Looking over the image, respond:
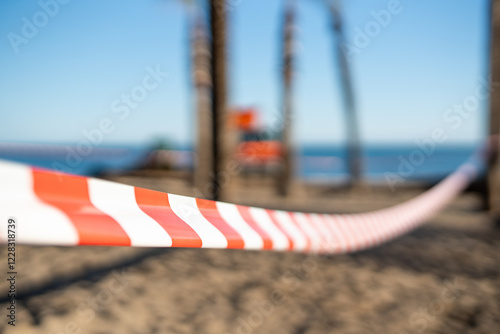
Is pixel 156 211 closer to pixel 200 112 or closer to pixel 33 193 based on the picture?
pixel 33 193

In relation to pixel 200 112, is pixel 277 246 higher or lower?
higher

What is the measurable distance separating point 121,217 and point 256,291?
2034 millimetres

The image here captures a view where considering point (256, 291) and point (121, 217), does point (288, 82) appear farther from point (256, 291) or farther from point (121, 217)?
point (121, 217)

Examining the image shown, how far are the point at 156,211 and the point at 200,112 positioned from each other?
4065mm

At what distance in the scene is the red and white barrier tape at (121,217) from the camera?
770 millimetres

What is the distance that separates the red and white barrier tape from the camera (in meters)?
0.77

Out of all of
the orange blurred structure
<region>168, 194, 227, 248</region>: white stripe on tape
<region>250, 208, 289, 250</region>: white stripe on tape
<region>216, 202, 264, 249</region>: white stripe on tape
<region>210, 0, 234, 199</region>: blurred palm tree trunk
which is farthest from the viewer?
the orange blurred structure

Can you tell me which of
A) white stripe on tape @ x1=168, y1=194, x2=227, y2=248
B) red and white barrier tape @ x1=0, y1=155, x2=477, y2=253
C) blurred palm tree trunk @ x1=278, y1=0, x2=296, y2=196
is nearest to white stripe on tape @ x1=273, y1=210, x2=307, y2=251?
red and white barrier tape @ x1=0, y1=155, x2=477, y2=253

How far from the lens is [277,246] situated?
157 cm

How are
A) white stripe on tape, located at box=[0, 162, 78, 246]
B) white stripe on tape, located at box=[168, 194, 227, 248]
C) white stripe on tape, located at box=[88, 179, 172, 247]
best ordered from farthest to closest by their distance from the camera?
white stripe on tape, located at box=[168, 194, 227, 248], white stripe on tape, located at box=[88, 179, 172, 247], white stripe on tape, located at box=[0, 162, 78, 246]

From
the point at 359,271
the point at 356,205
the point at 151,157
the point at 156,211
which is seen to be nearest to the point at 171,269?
the point at 359,271

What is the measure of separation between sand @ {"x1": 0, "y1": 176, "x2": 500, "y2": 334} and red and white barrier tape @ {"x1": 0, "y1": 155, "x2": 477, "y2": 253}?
97 cm

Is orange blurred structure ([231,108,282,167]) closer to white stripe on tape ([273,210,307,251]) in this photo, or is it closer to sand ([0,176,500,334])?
sand ([0,176,500,334])

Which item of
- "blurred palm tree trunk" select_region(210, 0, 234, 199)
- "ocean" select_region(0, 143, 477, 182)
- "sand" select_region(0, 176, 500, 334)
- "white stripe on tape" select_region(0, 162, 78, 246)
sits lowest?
"ocean" select_region(0, 143, 477, 182)
